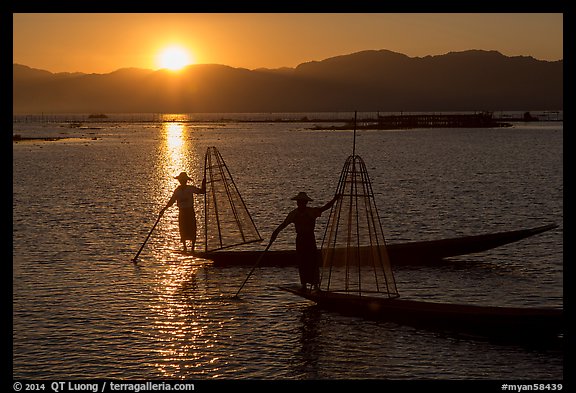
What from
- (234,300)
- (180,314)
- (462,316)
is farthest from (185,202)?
(462,316)

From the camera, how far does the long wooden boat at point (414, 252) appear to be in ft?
72.1

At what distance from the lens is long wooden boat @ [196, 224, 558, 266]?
866 inches

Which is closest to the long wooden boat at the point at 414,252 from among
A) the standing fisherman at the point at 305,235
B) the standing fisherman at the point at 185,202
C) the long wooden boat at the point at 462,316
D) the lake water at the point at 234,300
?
the lake water at the point at 234,300

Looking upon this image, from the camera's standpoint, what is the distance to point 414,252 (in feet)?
73.4

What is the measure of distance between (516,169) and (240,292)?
49.1 m

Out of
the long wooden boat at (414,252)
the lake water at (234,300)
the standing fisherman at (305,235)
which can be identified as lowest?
the lake water at (234,300)

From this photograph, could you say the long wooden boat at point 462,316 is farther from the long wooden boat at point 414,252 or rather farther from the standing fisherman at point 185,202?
the standing fisherman at point 185,202

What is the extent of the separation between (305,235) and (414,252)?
6164 millimetres

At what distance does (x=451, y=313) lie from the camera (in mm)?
15133

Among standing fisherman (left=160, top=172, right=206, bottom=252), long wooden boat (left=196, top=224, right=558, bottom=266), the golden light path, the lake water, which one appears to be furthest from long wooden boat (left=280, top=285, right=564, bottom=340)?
standing fisherman (left=160, top=172, right=206, bottom=252)

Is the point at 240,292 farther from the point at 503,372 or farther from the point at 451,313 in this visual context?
the point at 503,372

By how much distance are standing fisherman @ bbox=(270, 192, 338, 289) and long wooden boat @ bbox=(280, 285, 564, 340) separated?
1.69ft

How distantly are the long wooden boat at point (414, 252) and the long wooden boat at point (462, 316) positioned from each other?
5082mm

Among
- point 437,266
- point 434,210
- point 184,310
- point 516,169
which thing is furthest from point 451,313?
point 516,169
